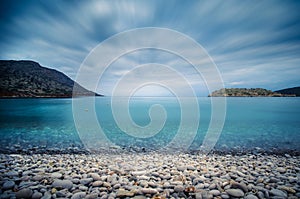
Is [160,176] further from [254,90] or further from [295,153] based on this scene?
[254,90]

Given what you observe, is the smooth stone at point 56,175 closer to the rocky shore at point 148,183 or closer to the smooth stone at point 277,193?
the rocky shore at point 148,183

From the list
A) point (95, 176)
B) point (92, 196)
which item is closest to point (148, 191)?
point (92, 196)

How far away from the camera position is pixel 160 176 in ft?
15.1

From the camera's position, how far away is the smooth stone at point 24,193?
335cm

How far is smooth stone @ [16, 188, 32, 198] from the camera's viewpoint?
11.0ft

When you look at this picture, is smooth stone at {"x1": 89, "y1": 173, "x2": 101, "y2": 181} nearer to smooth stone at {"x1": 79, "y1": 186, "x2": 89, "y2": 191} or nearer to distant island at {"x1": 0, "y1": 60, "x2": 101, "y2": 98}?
smooth stone at {"x1": 79, "y1": 186, "x2": 89, "y2": 191}

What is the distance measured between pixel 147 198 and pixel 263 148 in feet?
30.4

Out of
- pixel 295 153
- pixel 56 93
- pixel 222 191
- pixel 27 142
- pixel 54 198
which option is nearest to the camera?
pixel 54 198

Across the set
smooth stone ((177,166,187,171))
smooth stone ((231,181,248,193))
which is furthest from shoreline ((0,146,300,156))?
smooth stone ((231,181,248,193))

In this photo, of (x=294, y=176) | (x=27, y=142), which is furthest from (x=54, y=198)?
(x=27, y=142)

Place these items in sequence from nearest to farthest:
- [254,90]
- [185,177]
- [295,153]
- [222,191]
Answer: [222,191]
[185,177]
[295,153]
[254,90]

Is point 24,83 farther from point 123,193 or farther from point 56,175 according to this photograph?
point 123,193

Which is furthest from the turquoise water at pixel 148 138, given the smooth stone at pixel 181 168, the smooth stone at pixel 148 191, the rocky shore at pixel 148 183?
the smooth stone at pixel 148 191

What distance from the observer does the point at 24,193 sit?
3406 mm
